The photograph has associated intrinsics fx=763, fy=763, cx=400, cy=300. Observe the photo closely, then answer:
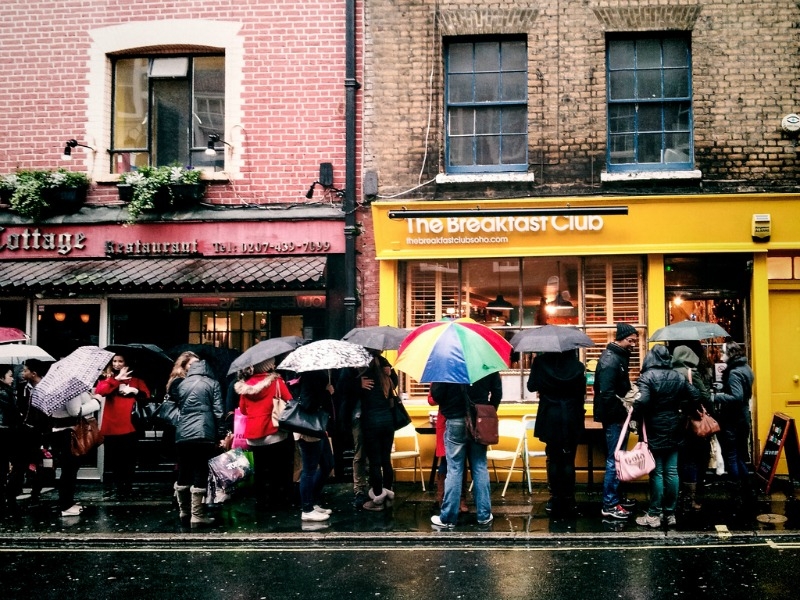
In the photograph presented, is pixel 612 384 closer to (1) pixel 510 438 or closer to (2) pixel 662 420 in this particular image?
(2) pixel 662 420

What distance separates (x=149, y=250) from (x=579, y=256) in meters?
6.32

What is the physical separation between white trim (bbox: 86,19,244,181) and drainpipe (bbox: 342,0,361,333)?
162 cm

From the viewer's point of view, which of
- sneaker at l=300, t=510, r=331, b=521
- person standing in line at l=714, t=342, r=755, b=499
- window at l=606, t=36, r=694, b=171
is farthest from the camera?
window at l=606, t=36, r=694, b=171

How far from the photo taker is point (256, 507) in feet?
30.5

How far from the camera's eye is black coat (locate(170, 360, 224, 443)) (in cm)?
817

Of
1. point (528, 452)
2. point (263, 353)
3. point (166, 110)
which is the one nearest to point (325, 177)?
point (166, 110)

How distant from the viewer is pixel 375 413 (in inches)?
351

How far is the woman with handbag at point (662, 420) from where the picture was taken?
7.86 meters

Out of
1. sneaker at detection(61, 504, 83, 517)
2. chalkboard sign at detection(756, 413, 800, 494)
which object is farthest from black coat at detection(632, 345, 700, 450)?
sneaker at detection(61, 504, 83, 517)

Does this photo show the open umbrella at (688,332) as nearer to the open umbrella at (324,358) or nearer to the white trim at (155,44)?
the open umbrella at (324,358)

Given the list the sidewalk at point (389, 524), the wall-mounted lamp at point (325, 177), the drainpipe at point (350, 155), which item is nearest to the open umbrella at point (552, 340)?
the sidewalk at point (389, 524)

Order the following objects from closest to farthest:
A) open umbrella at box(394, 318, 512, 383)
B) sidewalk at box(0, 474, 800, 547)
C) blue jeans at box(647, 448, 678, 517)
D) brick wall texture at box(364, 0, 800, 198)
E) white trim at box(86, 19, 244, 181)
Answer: open umbrella at box(394, 318, 512, 383)
sidewalk at box(0, 474, 800, 547)
blue jeans at box(647, 448, 678, 517)
brick wall texture at box(364, 0, 800, 198)
white trim at box(86, 19, 244, 181)

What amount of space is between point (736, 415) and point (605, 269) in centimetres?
273

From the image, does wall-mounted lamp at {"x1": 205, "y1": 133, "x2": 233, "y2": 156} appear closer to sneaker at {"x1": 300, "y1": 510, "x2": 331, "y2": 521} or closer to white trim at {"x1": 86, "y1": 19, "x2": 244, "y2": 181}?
white trim at {"x1": 86, "y1": 19, "x2": 244, "y2": 181}
